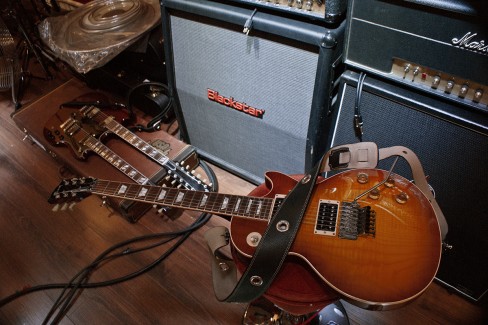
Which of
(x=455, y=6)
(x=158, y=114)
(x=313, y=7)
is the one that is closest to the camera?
(x=455, y=6)

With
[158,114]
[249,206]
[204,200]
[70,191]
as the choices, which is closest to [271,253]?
[249,206]

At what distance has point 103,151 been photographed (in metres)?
1.49

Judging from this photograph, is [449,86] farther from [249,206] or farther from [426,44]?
[249,206]

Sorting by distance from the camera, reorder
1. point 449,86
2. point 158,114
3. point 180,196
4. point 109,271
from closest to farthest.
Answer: point 449,86 < point 180,196 < point 109,271 < point 158,114

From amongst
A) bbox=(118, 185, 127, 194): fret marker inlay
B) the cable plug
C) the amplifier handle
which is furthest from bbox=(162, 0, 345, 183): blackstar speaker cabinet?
bbox=(118, 185, 127, 194): fret marker inlay

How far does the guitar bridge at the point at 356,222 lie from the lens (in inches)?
A: 32.3

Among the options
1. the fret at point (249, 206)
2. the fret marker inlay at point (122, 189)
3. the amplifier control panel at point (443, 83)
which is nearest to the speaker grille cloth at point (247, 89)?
the amplifier control panel at point (443, 83)

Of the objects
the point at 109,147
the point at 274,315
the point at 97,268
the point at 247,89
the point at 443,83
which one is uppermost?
the point at 443,83

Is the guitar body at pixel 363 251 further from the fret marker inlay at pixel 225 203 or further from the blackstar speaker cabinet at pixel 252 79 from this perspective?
the blackstar speaker cabinet at pixel 252 79

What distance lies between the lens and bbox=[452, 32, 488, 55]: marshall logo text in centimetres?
76

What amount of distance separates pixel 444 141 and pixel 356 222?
1.10 ft

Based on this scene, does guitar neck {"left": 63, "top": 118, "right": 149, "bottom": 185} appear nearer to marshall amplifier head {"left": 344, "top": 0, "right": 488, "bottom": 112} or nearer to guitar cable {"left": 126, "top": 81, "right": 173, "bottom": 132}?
guitar cable {"left": 126, "top": 81, "right": 173, "bottom": 132}

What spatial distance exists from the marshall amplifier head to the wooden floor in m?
0.76

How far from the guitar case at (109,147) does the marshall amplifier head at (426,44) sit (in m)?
0.87
